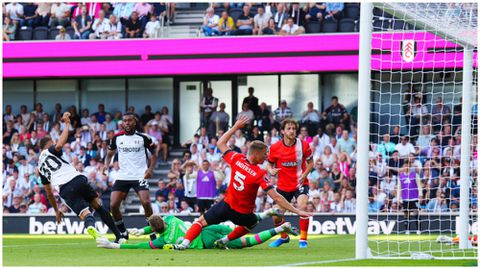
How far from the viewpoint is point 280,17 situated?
26.6 metres

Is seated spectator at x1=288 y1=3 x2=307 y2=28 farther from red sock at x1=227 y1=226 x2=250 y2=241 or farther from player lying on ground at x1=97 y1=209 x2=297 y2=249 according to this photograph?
red sock at x1=227 y1=226 x2=250 y2=241

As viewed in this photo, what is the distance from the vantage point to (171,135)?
29.1 metres

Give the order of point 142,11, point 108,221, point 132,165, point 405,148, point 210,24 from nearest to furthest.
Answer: point 108,221, point 132,165, point 405,148, point 210,24, point 142,11

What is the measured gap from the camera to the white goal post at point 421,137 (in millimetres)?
11117

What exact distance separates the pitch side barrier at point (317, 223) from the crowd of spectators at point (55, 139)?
1.40 m

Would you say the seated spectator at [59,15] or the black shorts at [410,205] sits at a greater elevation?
the seated spectator at [59,15]

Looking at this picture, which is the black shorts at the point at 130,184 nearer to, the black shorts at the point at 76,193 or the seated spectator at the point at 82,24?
the black shorts at the point at 76,193

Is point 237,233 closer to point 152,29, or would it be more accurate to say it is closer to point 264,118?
point 264,118

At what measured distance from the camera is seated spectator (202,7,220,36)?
1066 inches

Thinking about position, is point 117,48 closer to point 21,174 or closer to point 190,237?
point 21,174

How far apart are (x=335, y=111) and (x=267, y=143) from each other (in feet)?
7.16

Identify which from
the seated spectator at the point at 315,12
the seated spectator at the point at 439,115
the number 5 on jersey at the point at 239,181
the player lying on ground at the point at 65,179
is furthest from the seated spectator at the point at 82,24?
the number 5 on jersey at the point at 239,181

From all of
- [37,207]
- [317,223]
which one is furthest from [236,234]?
[37,207]

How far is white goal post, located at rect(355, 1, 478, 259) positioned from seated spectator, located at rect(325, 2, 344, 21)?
1632mm
